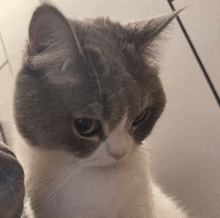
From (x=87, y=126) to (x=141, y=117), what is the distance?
0.16 meters

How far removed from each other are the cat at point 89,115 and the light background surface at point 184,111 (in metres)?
0.04

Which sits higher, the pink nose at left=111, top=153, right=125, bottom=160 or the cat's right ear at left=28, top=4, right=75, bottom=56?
the cat's right ear at left=28, top=4, right=75, bottom=56

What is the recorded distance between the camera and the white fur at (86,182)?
60 cm

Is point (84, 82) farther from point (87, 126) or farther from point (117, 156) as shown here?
point (117, 156)

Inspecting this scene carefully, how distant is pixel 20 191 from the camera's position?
489mm

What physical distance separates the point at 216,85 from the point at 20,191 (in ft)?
1.70

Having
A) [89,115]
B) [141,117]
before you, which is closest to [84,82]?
[89,115]

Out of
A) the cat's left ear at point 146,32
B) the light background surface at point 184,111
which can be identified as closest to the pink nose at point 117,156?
the light background surface at point 184,111

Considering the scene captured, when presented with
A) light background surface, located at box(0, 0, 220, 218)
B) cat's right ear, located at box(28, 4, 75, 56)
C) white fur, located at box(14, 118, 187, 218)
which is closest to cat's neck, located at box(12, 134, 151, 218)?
white fur, located at box(14, 118, 187, 218)

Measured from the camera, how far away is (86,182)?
0.61 meters

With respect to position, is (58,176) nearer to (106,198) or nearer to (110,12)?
(106,198)

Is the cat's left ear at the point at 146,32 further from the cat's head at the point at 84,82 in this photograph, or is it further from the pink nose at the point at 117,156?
the pink nose at the point at 117,156

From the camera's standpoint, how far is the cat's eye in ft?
2.05

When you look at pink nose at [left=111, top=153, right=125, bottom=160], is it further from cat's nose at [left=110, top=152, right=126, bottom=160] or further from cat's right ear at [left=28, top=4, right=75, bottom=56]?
cat's right ear at [left=28, top=4, right=75, bottom=56]
